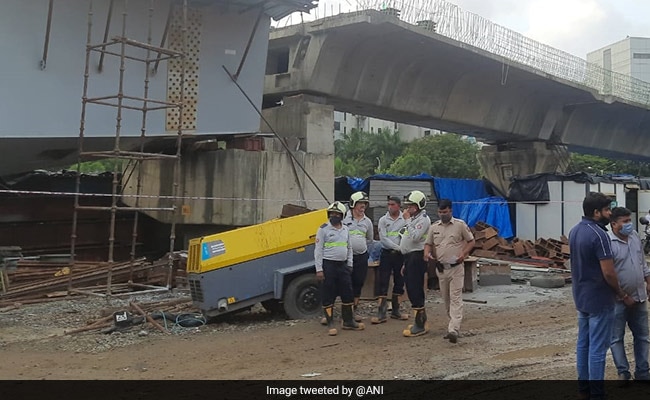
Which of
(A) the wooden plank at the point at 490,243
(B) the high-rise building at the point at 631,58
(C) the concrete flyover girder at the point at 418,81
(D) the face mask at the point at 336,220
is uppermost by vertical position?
(B) the high-rise building at the point at 631,58

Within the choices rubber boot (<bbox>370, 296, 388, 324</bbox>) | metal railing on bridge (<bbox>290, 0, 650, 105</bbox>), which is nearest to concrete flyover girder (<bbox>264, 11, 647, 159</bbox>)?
metal railing on bridge (<bbox>290, 0, 650, 105</bbox>)

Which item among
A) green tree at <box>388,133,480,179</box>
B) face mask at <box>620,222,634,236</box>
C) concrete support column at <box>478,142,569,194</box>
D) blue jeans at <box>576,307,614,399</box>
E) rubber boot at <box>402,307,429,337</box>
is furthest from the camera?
green tree at <box>388,133,480,179</box>

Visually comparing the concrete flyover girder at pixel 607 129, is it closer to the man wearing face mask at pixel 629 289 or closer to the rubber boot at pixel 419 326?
the rubber boot at pixel 419 326

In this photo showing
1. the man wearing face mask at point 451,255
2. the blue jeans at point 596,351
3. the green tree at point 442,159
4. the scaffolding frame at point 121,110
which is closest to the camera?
the blue jeans at point 596,351

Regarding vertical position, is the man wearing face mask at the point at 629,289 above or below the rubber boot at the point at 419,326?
above

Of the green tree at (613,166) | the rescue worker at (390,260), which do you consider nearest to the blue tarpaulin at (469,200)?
the rescue worker at (390,260)

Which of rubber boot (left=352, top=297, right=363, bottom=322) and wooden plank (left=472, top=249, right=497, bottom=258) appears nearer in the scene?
rubber boot (left=352, top=297, right=363, bottom=322)

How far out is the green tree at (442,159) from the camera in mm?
54906

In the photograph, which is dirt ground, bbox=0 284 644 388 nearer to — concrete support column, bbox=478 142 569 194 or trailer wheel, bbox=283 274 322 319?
trailer wheel, bbox=283 274 322 319

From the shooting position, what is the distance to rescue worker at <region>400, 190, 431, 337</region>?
848cm

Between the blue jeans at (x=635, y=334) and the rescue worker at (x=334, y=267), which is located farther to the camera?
the rescue worker at (x=334, y=267)

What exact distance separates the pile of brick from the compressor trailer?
9.69 metres

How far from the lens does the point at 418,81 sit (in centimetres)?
1995
